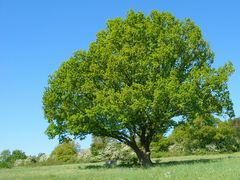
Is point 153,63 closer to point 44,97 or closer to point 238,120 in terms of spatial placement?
point 44,97

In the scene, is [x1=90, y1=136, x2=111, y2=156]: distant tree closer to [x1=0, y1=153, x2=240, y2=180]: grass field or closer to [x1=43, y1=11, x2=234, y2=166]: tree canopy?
[x1=43, y1=11, x2=234, y2=166]: tree canopy

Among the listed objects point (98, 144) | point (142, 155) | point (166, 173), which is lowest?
point (166, 173)

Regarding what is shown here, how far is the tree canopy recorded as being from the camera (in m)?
43.3

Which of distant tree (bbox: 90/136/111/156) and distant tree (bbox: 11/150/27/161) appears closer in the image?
distant tree (bbox: 90/136/111/156)

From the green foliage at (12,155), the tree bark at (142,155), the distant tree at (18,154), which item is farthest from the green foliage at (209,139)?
the distant tree at (18,154)

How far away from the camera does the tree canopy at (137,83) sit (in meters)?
43.3

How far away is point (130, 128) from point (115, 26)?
1149 cm

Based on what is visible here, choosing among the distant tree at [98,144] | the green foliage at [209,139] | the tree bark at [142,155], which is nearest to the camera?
the tree bark at [142,155]

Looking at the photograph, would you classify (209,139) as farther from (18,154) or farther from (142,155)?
(18,154)

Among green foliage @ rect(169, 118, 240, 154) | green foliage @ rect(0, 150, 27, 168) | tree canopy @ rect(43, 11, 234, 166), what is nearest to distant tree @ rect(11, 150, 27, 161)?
green foliage @ rect(0, 150, 27, 168)

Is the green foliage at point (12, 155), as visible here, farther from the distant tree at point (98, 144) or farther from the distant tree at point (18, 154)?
the distant tree at point (98, 144)

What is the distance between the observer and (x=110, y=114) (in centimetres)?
4341

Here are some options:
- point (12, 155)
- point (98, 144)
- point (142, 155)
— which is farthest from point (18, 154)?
point (142, 155)

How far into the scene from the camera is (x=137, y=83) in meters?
45.8
